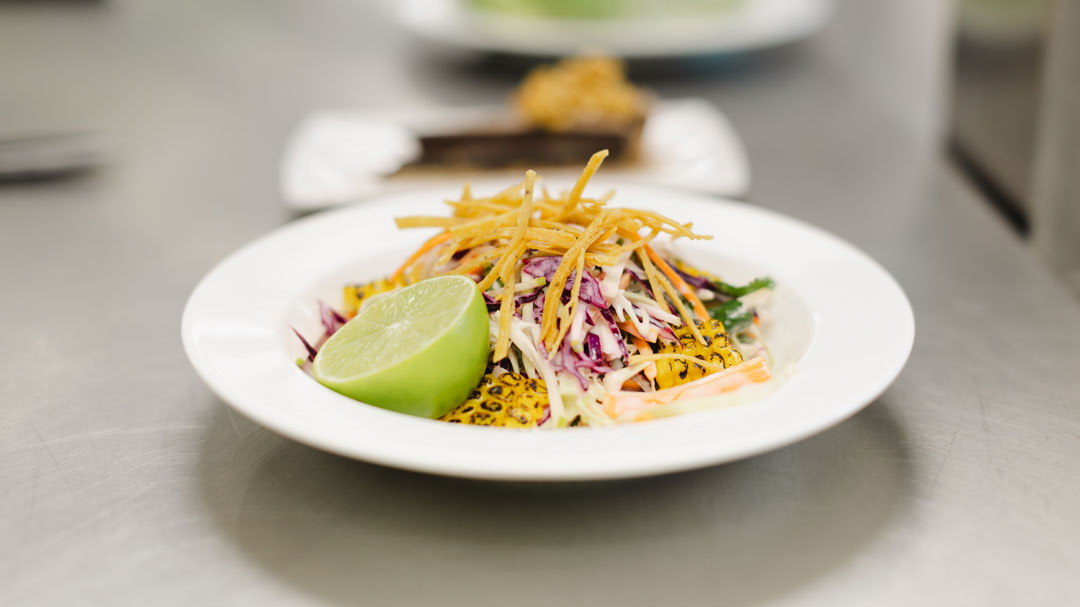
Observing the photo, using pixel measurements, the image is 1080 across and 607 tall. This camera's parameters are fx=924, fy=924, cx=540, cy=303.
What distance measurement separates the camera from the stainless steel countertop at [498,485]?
0.98 meters

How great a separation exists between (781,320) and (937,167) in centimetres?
133

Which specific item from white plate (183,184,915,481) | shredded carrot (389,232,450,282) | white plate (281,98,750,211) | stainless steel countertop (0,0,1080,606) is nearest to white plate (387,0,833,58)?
white plate (281,98,750,211)

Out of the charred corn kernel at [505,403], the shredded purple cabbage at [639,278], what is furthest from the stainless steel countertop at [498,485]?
the shredded purple cabbage at [639,278]

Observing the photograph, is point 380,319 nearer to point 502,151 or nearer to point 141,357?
point 141,357

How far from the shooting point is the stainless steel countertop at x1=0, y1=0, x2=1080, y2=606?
978 millimetres

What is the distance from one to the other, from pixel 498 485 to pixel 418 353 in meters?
0.19

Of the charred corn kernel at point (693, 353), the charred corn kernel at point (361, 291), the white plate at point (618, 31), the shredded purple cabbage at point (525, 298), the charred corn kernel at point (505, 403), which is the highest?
the shredded purple cabbage at point (525, 298)

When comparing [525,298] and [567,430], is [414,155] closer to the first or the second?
[525,298]

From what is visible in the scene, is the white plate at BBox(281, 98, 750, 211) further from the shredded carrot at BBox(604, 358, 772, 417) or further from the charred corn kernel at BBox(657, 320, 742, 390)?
the shredded carrot at BBox(604, 358, 772, 417)

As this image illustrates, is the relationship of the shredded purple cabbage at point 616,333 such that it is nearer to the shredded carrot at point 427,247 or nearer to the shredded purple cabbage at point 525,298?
the shredded purple cabbage at point 525,298

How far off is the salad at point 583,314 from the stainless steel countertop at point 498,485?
104 millimetres

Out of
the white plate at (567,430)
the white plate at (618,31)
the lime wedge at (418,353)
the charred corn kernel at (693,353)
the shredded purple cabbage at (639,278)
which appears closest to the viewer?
the white plate at (567,430)

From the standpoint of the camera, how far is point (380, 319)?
47.5 inches

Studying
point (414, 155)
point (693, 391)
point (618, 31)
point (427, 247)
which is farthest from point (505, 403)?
point (618, 31)
